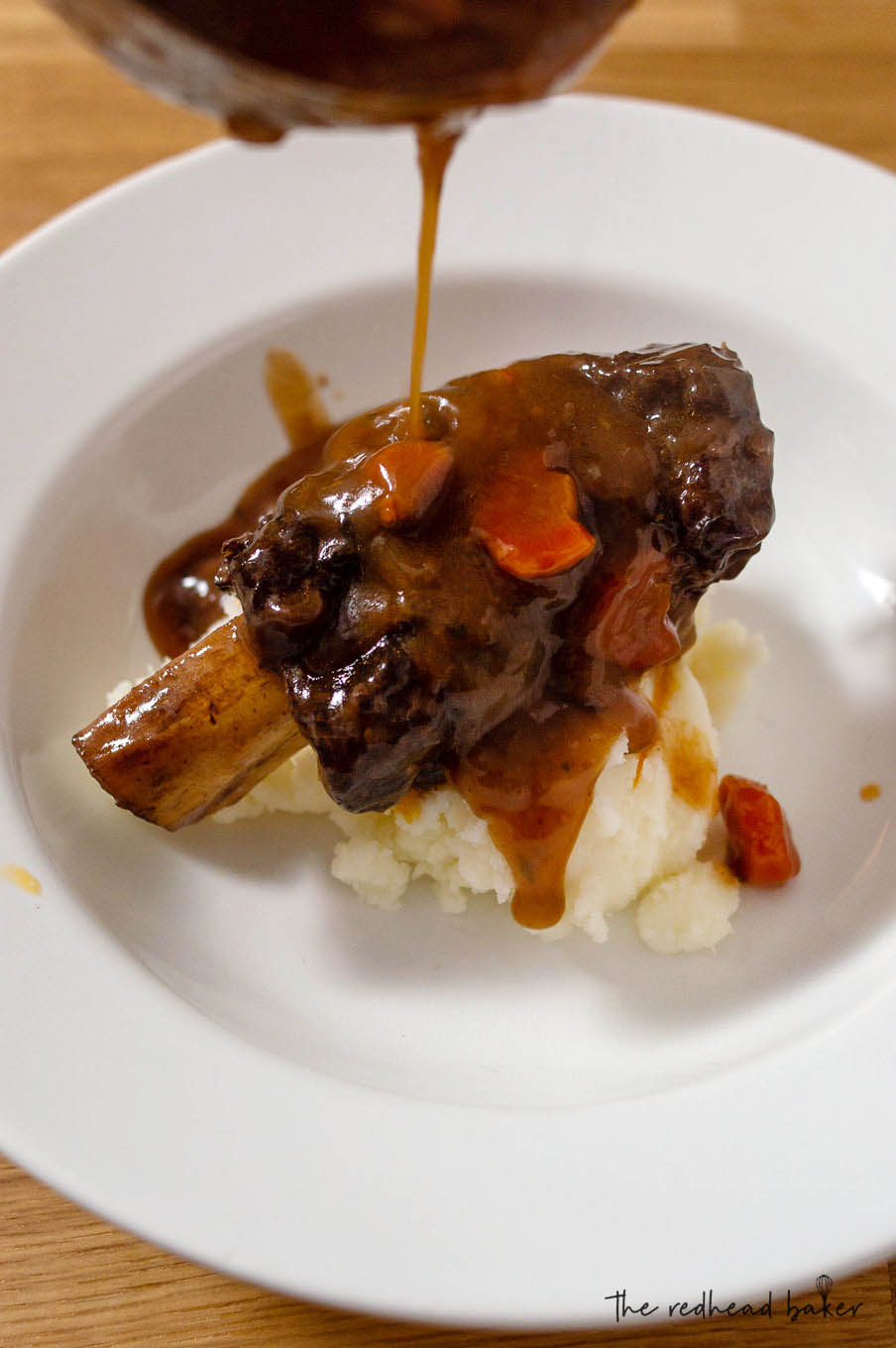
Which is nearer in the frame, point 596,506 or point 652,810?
point 596,506

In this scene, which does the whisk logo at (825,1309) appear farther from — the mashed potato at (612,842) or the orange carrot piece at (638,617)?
the orange carrot piece at (638,617)

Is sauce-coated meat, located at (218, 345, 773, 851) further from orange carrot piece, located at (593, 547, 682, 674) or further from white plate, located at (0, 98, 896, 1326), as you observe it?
white plate, located at (0, 98, 896, 1326)

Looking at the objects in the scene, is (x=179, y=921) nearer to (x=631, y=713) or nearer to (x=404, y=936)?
(x=404, y=936)

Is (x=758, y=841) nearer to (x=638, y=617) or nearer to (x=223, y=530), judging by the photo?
(x=638, y=617)

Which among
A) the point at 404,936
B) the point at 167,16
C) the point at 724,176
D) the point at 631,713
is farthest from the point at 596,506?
the point at 724,176

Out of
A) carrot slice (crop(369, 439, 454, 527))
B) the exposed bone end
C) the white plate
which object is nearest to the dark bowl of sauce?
carrot slice (crop(369, 439, 454, 527))

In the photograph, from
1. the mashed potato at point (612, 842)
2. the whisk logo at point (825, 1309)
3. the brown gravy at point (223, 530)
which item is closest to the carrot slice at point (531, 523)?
the mashed potato at point (612, 842)
